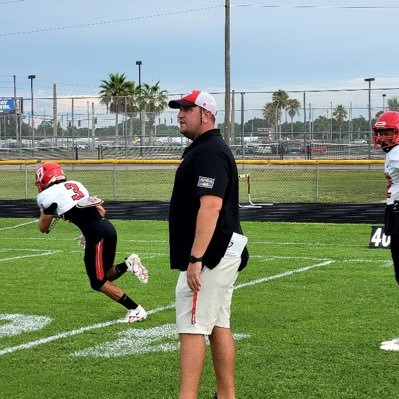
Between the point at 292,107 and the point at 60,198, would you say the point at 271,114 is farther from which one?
the point at 60,198

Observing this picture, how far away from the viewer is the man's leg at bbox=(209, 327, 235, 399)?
18.5 feet

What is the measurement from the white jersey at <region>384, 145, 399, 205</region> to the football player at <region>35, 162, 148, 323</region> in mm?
2791

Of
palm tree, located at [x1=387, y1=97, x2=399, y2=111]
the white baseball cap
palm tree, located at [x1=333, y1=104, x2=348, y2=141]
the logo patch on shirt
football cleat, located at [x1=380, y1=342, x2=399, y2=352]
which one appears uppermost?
palm tree, located at [x1=387, y1=97, x2=399, y2=111]

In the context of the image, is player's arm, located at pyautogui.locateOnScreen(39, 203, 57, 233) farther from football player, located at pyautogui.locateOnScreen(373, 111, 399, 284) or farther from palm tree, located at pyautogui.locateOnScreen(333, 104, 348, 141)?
palm tree, located at pyautogui.locateOnScreen(333, 104, 348, 141)

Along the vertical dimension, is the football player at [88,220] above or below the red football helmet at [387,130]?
below

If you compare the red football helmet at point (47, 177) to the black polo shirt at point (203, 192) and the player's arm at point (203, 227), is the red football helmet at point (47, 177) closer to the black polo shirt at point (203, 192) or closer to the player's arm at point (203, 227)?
the black polo shirt at point (203, 192)

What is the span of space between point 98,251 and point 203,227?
4.09m

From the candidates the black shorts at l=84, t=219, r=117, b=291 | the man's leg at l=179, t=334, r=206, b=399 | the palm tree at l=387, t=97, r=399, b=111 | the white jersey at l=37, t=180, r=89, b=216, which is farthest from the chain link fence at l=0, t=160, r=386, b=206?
the man's leg at l=179, t=334, r=206, b=399

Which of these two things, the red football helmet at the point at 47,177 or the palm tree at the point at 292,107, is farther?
the palm tree at the point at 292,107

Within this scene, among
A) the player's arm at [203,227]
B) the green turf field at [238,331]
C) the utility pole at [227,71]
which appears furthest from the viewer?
the utility pole at [227,71]

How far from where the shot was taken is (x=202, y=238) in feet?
17.2

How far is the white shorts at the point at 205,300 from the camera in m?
5.40

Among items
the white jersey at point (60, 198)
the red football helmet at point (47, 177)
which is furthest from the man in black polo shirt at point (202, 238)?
the red football helmet at point (47, 177)

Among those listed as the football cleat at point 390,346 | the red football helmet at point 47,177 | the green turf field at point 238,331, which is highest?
the red football helmet at point 47,177
